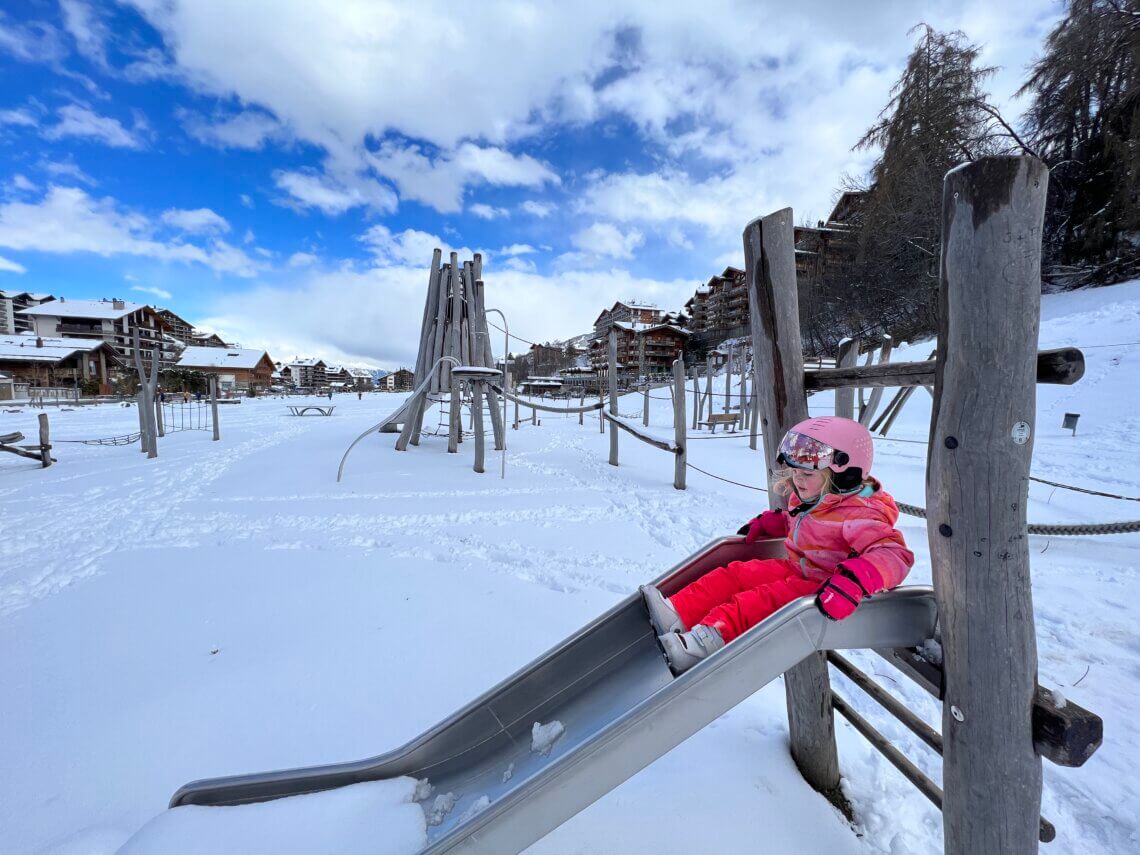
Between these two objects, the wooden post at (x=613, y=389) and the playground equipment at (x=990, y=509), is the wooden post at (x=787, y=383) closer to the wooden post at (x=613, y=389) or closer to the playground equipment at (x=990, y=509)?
the playground equipment at (x=990, y=509)

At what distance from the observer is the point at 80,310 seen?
45.9 meters

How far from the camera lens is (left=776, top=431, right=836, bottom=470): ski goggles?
152cm

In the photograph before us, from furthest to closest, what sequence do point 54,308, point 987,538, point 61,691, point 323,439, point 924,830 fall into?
point 54,308
point 323,439
point 61,691
point 924,830
point 987,538

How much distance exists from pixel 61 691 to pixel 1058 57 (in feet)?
85.1

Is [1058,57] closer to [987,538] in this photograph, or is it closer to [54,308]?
[987,538]

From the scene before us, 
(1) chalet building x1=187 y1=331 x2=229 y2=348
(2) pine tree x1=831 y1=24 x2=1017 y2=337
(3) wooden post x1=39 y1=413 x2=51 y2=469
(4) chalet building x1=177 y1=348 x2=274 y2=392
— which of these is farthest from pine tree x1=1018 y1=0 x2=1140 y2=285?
(1) chalet building x1=187 y1=331 x2=229 y2=348

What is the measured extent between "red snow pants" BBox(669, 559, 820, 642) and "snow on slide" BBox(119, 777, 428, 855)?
108 centimetres

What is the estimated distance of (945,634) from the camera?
1230 millimetres

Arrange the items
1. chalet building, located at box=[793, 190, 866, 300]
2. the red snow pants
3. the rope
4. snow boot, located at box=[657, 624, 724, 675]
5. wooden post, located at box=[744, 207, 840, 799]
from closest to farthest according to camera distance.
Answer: snow boot, located at box=[657, 624, 724, 675] → the red snow pants → wooden post, located at box=[744, 207, 840, 799] → the rope → chalet building, located at box=[793, 190, 866, 300]

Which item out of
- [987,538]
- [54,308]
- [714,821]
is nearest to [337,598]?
[714,821]

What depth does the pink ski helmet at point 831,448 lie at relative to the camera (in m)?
1.51

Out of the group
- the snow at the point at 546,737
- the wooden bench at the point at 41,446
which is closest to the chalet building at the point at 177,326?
the wooden bench at the point at 41,446

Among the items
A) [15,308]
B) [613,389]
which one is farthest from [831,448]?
[15,308]

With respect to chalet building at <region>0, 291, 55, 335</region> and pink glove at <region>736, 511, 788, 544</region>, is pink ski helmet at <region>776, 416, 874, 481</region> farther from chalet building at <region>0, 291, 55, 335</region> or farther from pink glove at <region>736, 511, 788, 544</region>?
chalet building at <region>0, 291, 55, 335</region>
